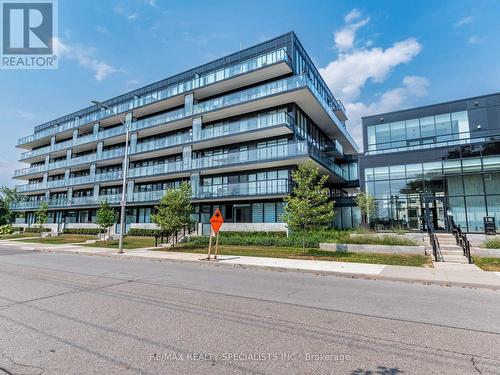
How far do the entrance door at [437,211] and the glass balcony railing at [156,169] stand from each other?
23773mm

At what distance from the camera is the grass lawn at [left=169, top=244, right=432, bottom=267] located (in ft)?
47.0

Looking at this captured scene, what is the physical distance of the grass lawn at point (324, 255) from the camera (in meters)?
14.3

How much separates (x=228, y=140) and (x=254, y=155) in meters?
4.06

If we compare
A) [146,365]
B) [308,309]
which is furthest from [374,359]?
[146,365]

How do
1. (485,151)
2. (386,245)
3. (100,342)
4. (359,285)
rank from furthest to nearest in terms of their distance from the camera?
(485,151) < (386,245) < (359,285) < (100,342)

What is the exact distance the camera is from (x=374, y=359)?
13.7 feet

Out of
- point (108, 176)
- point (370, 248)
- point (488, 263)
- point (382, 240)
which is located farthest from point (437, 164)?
point (108, 176)

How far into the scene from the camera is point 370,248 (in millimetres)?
17391

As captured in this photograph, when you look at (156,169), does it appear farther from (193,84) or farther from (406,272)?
(406,272)

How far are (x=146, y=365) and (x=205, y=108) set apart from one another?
29.2 meters

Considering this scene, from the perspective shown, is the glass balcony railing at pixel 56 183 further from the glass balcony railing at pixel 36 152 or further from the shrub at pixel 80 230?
the shrub at pixel 80 230

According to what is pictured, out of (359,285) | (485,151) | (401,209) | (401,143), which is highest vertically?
(401,143)

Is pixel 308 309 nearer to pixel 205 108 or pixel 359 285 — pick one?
pixel 359 285

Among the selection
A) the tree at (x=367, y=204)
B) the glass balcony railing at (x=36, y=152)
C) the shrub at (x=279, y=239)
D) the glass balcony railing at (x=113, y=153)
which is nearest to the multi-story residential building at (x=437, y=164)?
the tree at (x=367, y=204)
